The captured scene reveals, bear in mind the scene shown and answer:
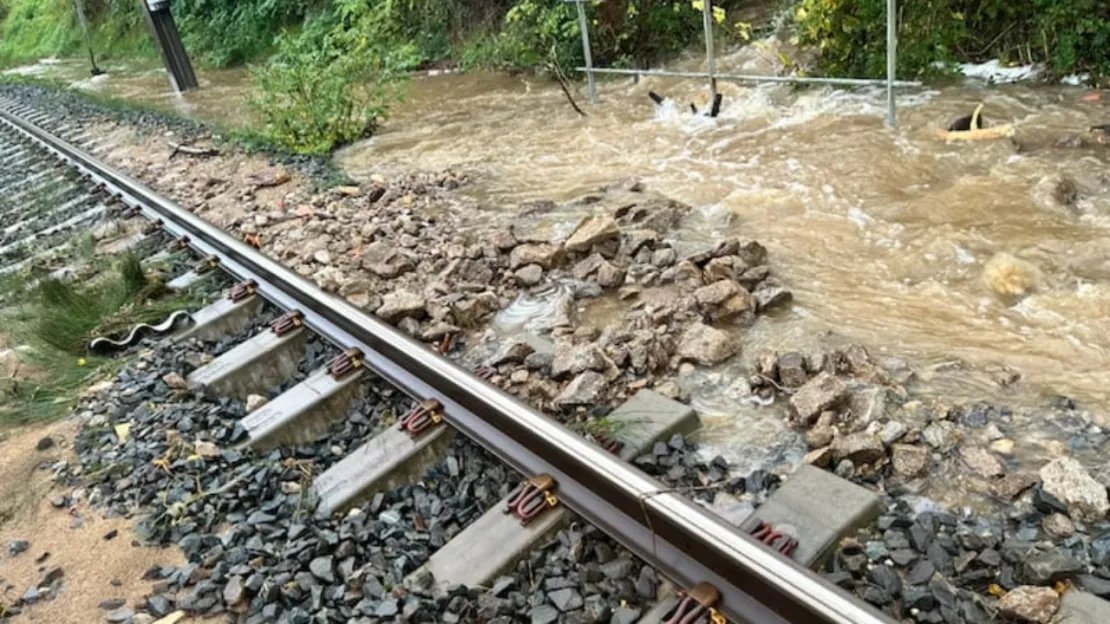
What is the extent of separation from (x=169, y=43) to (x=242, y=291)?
11996mm

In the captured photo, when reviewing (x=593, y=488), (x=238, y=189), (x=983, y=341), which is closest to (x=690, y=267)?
(x=983, y=341)

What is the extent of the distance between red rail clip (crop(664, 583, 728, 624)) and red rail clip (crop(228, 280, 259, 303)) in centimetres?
317

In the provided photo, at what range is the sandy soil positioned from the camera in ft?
8.38

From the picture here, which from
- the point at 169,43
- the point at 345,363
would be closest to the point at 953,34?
the point at 345,363

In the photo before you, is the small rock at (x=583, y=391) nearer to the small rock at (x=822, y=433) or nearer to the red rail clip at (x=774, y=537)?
the small rock at (x=822, y=433)

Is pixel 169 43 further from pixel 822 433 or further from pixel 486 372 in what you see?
pixel 822 433

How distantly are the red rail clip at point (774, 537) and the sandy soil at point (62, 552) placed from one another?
1.77 m

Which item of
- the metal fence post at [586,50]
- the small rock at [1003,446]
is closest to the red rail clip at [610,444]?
the small rock at [1003,446]

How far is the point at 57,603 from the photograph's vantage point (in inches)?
101

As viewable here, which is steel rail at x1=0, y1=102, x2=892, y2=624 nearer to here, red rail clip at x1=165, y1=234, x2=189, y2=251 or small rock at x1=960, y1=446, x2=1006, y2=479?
small rock at x1=960, y1=446, x2=1006, y2=479

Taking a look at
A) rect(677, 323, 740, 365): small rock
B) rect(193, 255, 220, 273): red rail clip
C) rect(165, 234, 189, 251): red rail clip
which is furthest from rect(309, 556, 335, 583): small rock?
rect(165, 234, 189, 251): red rail clip

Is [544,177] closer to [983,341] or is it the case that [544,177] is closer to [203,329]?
[203,329]

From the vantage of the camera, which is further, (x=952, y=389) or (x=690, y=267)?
(x=690, y=267)

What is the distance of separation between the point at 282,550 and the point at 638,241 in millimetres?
2750
